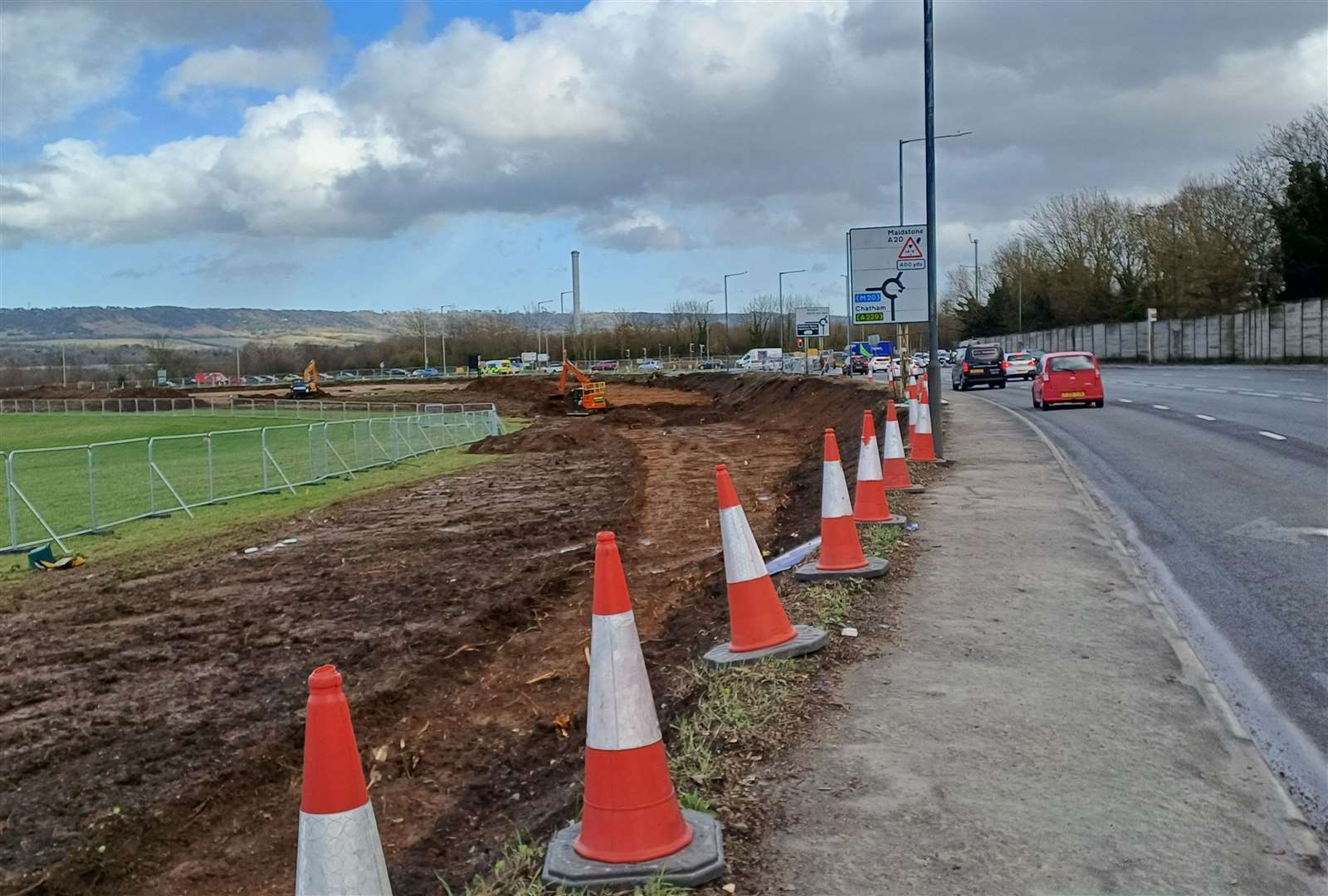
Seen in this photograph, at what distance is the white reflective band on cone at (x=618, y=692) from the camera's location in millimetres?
3996

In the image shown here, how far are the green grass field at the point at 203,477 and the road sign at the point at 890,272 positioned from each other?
1003cm

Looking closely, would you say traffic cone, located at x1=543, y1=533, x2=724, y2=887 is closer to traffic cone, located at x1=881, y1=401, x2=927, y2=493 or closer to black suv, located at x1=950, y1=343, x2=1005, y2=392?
traffic cone, located at x1=881, y1=401, x2=927, y2=493

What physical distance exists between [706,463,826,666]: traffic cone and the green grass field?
455 inches

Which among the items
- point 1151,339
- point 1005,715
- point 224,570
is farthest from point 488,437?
point 1151,339

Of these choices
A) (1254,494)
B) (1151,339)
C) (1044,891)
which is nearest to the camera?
(1044,891)

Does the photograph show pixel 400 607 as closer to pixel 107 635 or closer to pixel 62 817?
pixel 107 635

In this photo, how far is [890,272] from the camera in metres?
18.4

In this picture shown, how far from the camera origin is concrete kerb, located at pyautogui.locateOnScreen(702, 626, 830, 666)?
6.19 metres

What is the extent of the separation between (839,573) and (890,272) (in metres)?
11.1

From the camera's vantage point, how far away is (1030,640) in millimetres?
6840

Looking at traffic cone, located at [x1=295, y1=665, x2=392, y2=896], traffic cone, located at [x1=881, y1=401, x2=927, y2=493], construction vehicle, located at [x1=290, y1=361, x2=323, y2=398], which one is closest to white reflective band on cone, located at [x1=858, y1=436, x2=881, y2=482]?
traffic cone, located at [x1=881, y1=401, x2=927, y2=493]

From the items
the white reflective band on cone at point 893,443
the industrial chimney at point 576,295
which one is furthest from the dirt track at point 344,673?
the industrial chimney at point 576,295

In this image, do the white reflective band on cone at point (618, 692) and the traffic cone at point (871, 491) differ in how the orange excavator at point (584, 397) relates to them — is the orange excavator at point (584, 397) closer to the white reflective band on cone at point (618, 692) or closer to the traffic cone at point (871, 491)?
the traffic cone at point (871, 491)

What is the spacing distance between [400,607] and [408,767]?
429 cm
